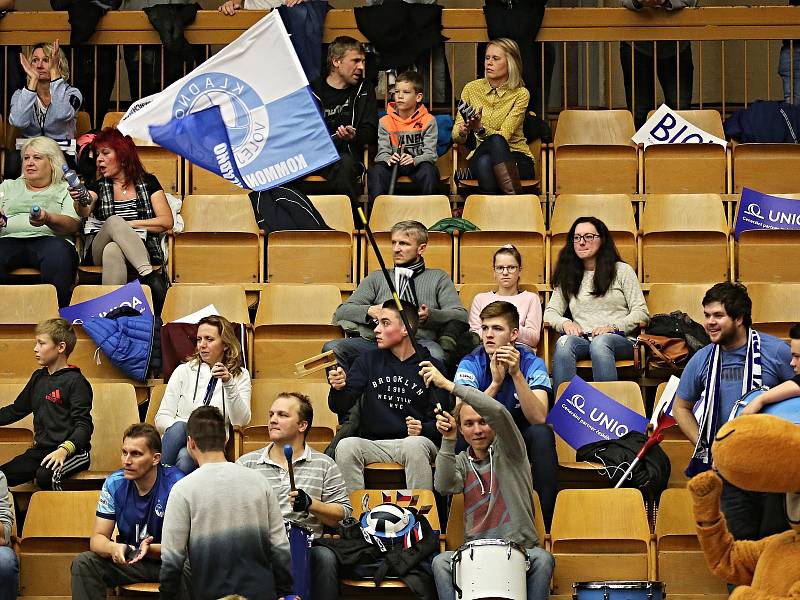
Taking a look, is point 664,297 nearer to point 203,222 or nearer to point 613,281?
point 613,281

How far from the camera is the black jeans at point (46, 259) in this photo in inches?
354

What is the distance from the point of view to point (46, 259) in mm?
9016

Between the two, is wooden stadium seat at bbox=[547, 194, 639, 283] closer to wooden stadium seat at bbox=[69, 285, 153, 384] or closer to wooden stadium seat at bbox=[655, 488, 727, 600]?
wooden stadium seat at bbox=[655, 488, 727, 600]

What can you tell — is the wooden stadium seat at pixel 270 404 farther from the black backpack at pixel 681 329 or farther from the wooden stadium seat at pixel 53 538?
the black backpack at pixel 681 329

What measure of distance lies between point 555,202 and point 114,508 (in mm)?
3807

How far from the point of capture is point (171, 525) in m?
6.15

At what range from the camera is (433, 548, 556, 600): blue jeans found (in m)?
6.72

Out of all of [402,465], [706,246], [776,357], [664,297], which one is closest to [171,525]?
[402,465]

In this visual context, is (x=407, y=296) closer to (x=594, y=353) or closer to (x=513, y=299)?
(x=513, y=299)

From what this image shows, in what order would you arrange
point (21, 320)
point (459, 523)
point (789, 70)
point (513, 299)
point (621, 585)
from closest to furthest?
1. point (621, 585)
2. point (459, 523)
3. point (513, 299)
4. point (21, 320)
5. point (789, 70)

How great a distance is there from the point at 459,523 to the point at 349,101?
377 cm

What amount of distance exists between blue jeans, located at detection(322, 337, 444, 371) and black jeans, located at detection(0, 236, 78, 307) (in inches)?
69.4

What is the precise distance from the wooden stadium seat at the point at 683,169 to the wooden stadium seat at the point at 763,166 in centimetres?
10

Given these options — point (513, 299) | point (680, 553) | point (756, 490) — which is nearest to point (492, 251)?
point (513, 299)
